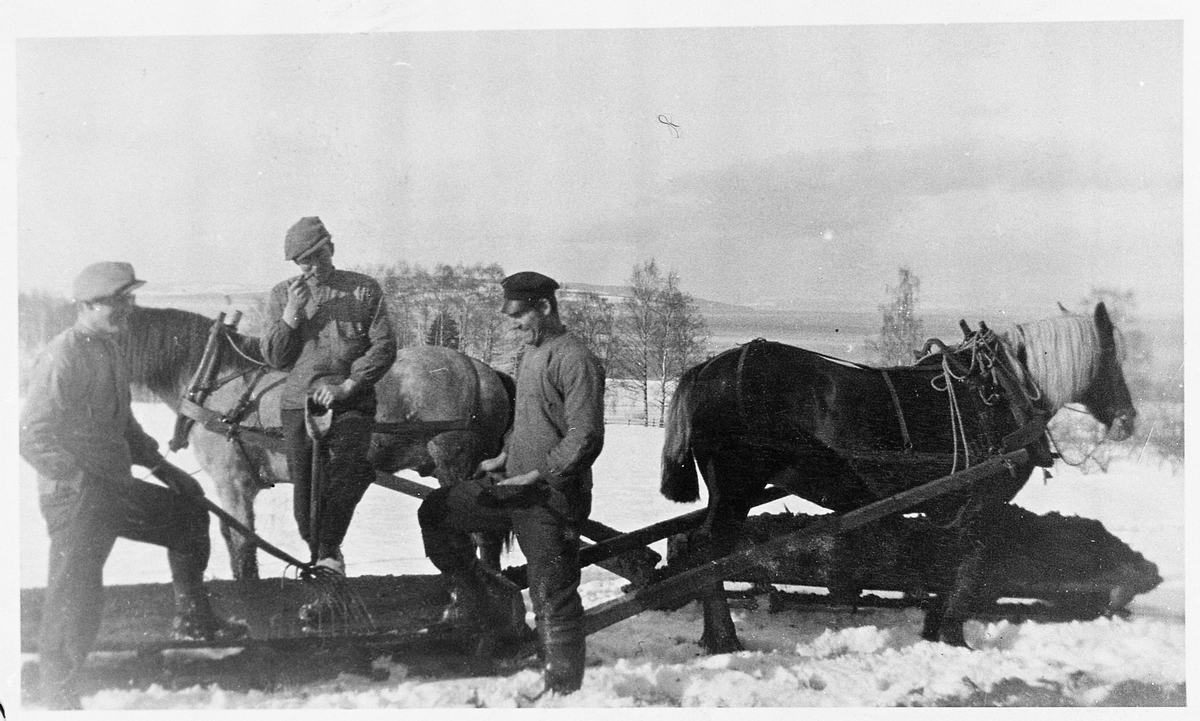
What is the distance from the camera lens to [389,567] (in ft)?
14.1

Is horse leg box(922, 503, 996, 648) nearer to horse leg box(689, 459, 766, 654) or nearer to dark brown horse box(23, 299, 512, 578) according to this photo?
horse leg box(689, 459, 766, 654)

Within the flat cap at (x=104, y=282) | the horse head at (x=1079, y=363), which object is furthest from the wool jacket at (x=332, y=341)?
the horse head at (x=1079, y=363)

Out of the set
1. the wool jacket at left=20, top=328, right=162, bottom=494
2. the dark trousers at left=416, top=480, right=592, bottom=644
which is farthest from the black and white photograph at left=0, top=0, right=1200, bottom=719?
the dark trousers at left=416, top=480, right=592, bottom=644

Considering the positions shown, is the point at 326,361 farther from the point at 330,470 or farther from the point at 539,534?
the point at 539,534

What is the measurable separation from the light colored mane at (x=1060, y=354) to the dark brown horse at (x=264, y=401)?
2.55 m

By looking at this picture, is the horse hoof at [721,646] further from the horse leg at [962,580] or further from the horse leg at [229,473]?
the horse leg at [229,473]

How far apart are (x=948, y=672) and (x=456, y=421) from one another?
8.38 feet

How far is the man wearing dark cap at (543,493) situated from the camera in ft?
12.0

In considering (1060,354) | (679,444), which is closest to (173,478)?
(679,444)

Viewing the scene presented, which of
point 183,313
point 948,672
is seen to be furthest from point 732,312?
point 183,313

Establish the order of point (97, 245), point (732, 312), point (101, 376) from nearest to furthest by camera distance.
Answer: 1. point (101, 376)
2. point (97, 245)
3. point (732, 312)

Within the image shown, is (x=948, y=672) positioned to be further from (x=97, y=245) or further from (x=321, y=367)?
(x=97, y=245)

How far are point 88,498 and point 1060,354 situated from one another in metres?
4.40

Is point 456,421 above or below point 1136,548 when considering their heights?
above
